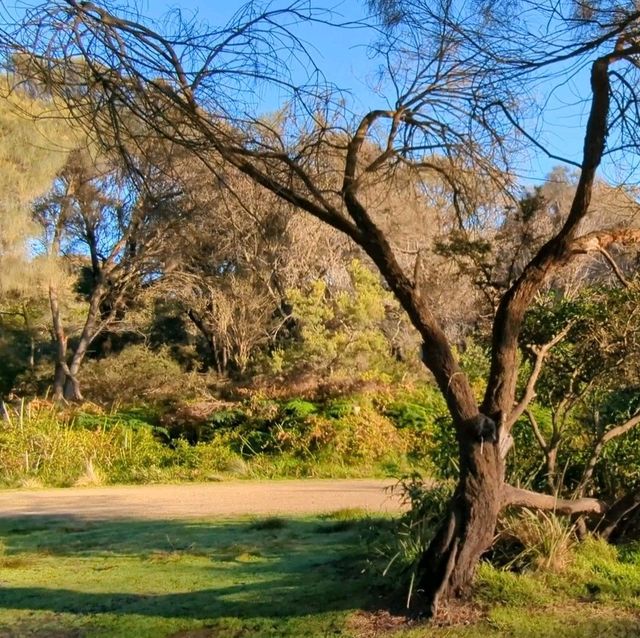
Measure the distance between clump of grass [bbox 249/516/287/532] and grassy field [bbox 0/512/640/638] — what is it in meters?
0.73

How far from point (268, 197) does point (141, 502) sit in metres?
7.78

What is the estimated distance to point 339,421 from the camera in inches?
887

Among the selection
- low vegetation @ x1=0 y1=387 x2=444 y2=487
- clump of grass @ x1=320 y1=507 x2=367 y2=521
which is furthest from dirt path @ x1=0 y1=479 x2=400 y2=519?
low vegetation @ x1=0 y1=387 x2=444 y2=487

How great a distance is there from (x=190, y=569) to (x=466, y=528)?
319 cm

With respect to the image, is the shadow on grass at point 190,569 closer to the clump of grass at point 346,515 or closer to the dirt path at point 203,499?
the clump of grass at point 346,515

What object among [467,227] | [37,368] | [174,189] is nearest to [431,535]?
[467,227]

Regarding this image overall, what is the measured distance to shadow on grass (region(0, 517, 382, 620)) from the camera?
22.2ft

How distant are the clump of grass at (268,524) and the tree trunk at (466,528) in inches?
180

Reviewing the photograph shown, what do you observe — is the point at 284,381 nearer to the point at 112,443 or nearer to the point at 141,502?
the point at 112,443

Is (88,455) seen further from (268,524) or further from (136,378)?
(268,524)

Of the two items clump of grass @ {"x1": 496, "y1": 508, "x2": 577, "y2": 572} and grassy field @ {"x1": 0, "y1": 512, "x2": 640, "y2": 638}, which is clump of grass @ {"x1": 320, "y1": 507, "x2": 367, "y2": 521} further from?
clump of grass @ {"x1": 496, "y1": 508, "x2": 577, "y2": 572}

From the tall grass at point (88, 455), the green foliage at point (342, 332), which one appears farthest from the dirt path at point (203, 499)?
the green foliage at point (342, 332)

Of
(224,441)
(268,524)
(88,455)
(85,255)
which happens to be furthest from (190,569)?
(85,255)

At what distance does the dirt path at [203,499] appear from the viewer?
12883mm
